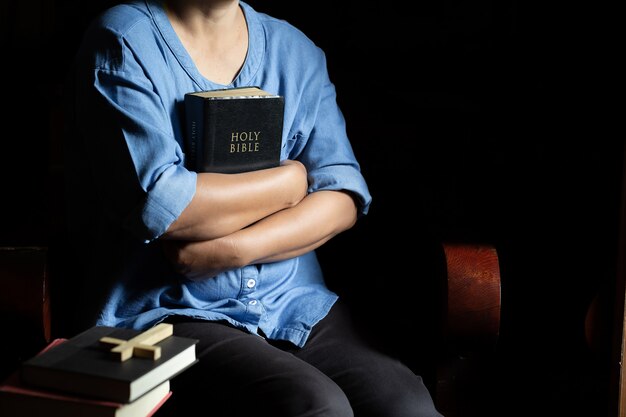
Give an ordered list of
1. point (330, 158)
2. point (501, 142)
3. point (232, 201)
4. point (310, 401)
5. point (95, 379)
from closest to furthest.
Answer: point (95, 379), point (310, 401), point (232, 201), point (330, 158), point (501, 142)

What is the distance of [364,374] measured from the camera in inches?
52.4

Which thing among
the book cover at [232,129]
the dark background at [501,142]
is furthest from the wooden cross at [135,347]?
the dark background at [501,142]

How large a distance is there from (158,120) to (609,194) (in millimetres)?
920

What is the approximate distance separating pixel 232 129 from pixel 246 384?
36cm

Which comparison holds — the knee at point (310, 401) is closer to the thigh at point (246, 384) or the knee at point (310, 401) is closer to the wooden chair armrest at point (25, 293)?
the thigh at point (246, 384)

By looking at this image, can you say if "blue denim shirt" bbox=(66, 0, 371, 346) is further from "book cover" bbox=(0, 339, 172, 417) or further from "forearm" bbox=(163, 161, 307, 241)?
"book cover" bbox=(0, 339, 172, 417)

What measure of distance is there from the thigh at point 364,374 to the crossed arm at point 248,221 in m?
0.15

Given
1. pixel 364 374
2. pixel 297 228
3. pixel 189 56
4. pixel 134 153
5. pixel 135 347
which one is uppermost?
pixel 189 56

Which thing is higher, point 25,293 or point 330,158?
point 330,158

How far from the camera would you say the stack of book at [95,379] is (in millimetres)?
958

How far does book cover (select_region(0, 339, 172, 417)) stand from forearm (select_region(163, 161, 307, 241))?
→ 310 millimetres

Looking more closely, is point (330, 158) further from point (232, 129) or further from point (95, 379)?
point (95, 379)

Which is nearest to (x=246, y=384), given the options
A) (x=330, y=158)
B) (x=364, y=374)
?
(x=364, y=374)

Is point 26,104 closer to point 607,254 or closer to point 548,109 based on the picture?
point 548,109
